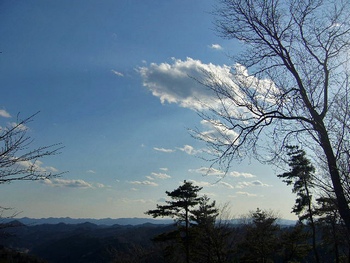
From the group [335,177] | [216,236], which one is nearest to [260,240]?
[216,236]

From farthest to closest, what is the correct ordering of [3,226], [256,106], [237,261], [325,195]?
[237,261]
[256,106]
[325,195]
[3,226]

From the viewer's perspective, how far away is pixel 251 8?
22.0ft

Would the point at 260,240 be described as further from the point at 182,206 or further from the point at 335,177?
the point at 335,177

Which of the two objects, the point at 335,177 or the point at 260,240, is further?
the point at 260,240

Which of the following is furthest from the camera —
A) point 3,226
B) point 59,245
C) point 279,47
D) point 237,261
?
point 59,245

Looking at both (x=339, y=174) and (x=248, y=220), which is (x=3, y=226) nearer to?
(x=339, y=174)

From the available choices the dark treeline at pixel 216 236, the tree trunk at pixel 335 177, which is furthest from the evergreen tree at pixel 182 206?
the tree trunk at pixel 335 177

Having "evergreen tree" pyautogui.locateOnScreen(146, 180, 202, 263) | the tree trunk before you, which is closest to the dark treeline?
"evergreen tree" pyautogui.locateOnScreen(146, 180, 202, 263)

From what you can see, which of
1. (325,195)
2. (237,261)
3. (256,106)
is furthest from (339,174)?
(237,261)

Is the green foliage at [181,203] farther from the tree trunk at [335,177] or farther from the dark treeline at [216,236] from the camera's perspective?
A: the tree trunk at [335,177]

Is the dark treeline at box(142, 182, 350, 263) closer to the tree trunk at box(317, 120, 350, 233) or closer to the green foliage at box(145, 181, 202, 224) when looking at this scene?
the green foliage at box(145, 181, 202, 224)

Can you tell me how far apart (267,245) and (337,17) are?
29044 mm

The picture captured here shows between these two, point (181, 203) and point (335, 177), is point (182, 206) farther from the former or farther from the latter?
point (335, 177)

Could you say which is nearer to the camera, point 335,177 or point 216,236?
point 335,177
